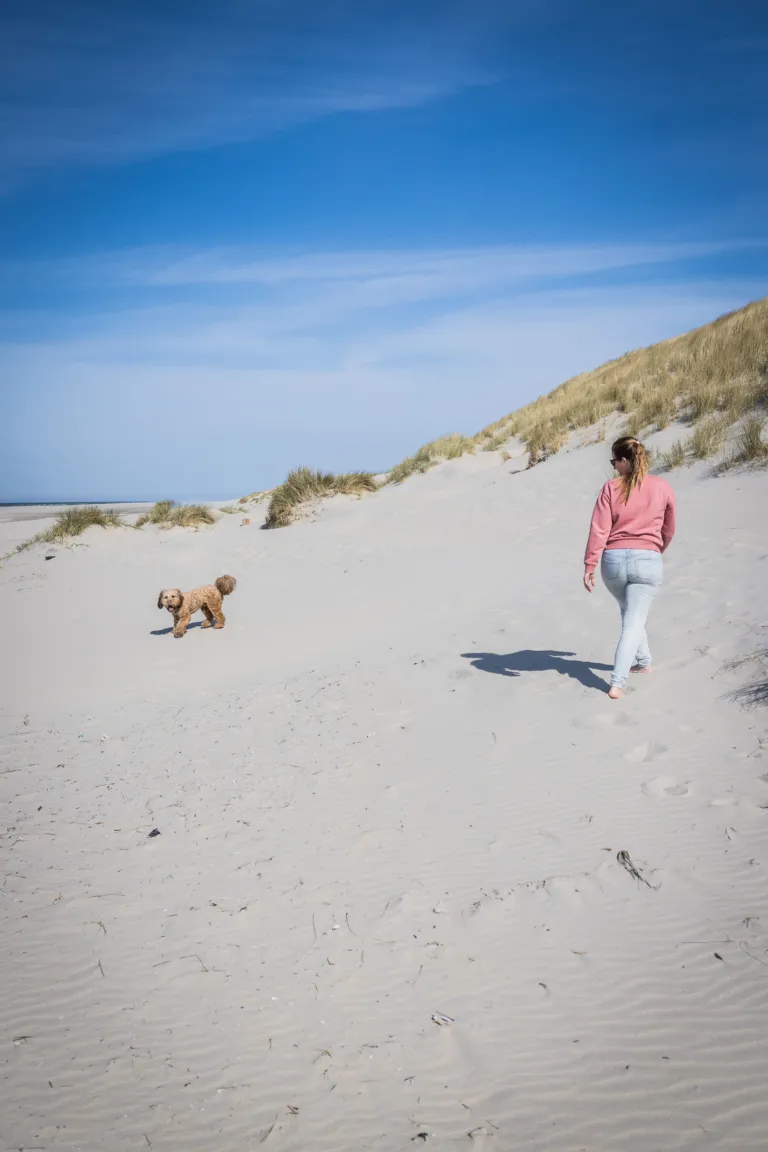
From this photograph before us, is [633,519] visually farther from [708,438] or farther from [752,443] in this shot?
[708,438]

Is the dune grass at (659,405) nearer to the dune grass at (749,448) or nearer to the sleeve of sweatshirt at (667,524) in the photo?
the dune grass at (749,448)

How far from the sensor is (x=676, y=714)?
4891 mm

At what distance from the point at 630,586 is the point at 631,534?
0.41m

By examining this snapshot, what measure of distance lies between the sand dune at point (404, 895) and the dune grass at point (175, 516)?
33.8 ft

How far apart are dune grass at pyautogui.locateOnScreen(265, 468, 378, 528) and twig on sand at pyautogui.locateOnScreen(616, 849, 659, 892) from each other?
1399 centimetres

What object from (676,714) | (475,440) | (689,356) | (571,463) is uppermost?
(689,356)

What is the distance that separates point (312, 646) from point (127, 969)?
5677 millimetres


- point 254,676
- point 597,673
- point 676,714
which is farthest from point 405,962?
point 254,676

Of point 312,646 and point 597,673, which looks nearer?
point 597,673

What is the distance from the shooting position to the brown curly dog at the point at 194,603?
938 cm

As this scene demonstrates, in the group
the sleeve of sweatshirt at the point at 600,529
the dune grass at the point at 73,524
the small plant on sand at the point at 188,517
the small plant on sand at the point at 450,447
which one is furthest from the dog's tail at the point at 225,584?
the small plant on sand at the point at 450,447

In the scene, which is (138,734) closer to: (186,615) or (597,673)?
(186,615)

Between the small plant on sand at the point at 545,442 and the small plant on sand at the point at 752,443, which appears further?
the small plant on sand at the point at 545,442

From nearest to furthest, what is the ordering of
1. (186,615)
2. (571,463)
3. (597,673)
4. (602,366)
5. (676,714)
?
(676,714), (597,673), (186,615), (571,463), (602,366)
